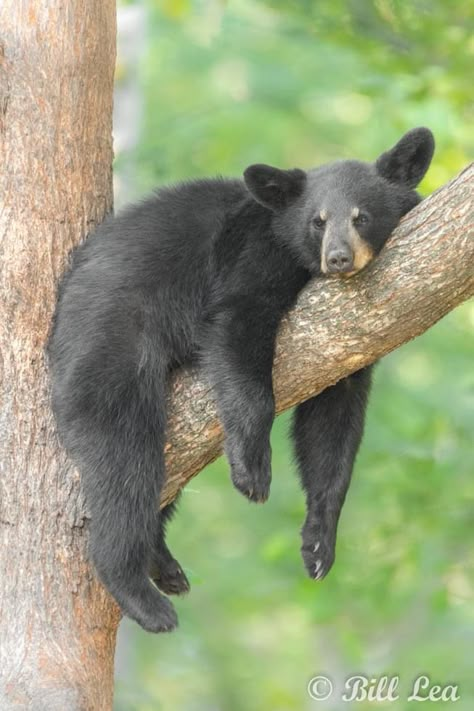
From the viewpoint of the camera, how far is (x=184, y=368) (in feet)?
17.7

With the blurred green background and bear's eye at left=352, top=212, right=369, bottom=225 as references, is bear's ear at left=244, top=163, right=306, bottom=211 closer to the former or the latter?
bear's eye at left=352, top=212, right=369, bottom=225

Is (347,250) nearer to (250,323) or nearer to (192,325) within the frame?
(250,323)

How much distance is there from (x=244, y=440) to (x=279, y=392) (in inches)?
11.7

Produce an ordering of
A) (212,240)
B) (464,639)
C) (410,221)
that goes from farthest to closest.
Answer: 1. (464,639)
2. (212,240)
3. (410,221)

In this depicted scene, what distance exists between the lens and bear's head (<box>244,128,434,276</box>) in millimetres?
5461

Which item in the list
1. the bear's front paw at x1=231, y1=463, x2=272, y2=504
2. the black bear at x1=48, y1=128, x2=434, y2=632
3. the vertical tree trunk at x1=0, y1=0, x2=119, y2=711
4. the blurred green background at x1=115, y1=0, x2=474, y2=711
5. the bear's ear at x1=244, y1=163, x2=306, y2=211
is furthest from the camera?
the blurred green background at x1=115, y1=0, x2=474, y2=711

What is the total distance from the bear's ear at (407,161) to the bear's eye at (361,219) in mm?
486

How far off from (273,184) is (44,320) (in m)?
1.46

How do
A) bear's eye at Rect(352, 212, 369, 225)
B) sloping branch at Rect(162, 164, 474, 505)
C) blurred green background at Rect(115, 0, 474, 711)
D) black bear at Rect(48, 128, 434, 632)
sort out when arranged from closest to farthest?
sloping branch at Rect(162, 164, 474, 505)
black bear at Rect(48, 128, 434, 632)
bear's eye at Rect(352, 212, 369, 225)
blurred green background at Rect(115, 0, 474, 711)

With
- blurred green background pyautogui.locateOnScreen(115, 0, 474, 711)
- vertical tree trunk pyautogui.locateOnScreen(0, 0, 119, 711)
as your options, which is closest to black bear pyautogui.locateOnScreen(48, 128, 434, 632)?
vertical tree trunk pyautogui.locateOnScreen(0, 0, 119, 711)

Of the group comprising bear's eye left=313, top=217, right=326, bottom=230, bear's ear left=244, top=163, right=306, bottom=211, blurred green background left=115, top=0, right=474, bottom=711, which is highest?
bear's ear left=244, top=163, right=306, bottom=211

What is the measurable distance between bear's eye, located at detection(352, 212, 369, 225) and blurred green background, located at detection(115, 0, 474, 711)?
4.92 feet

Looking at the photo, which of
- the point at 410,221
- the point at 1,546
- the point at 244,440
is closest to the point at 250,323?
the point at 244,440

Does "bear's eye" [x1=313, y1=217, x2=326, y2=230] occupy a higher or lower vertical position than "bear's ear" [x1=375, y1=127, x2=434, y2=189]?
lower
